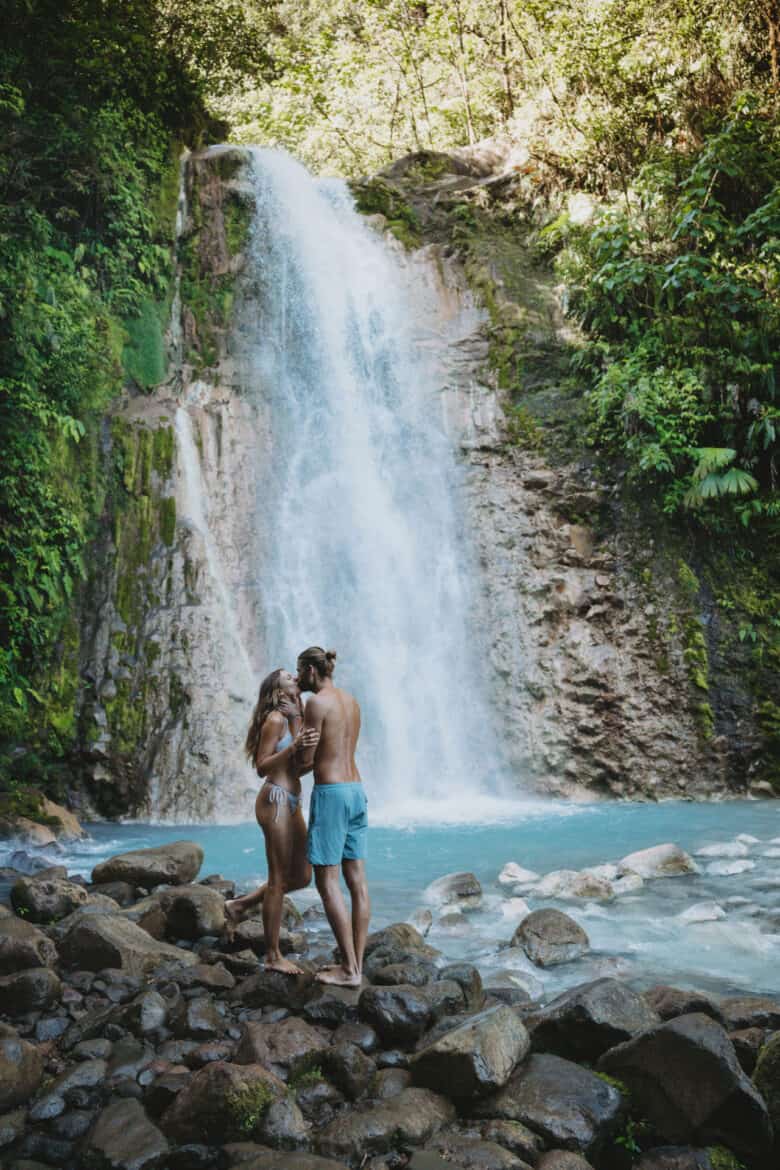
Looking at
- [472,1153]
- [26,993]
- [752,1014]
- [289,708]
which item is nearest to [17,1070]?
[26,993]

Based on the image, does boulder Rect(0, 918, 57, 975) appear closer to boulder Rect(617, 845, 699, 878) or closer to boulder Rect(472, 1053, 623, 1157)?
boulder Rect(472, 1053, 623, 1157)

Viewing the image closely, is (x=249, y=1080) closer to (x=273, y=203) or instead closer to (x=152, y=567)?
(x=152, y=567)

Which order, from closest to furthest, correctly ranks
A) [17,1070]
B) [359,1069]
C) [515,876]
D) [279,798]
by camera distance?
1. [17,1070]
2. [359,1069]
3. [279,798]
4. [515,876]

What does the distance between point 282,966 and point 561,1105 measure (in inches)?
68.6

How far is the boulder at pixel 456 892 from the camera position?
652 centimetres

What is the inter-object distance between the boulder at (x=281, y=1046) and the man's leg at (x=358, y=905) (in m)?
0.71

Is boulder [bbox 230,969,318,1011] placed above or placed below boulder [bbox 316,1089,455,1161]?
above

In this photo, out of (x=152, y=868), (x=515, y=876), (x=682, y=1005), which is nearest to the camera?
(x=682, y=1005)

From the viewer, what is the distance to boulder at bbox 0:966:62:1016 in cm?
414

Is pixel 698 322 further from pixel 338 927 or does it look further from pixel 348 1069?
pixel 348 1069

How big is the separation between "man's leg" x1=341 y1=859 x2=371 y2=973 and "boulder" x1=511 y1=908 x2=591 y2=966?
1.32 metres

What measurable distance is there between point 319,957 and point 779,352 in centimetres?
1099

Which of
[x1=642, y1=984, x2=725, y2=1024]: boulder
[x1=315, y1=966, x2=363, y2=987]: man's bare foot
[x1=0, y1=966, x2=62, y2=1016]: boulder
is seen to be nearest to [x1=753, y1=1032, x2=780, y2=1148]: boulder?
[x1=642, y1=984, x2=725, y2=1024]: boulder

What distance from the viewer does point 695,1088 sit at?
3006 millimetres
